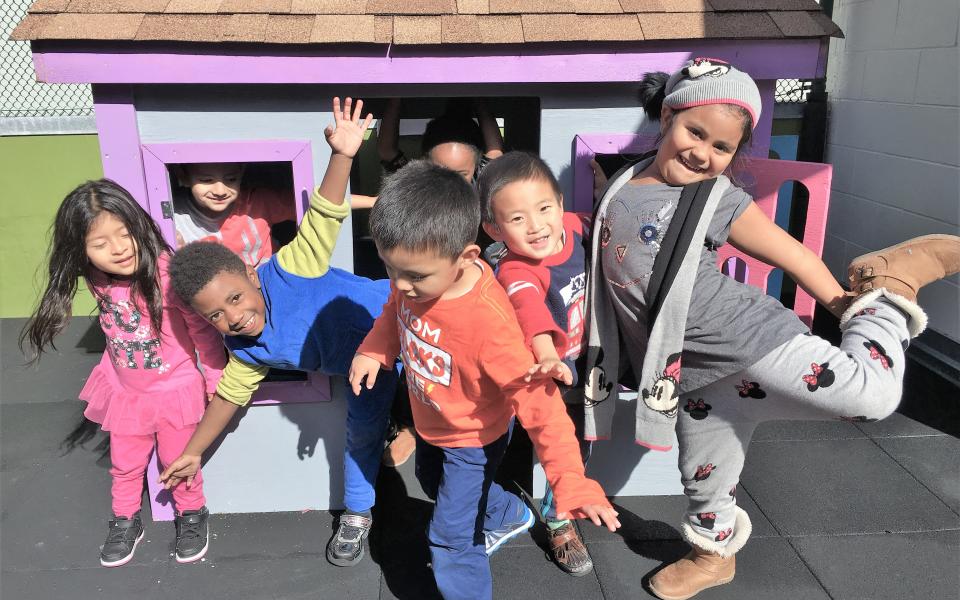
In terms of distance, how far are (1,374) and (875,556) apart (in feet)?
15.5

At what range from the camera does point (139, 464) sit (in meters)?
2.88

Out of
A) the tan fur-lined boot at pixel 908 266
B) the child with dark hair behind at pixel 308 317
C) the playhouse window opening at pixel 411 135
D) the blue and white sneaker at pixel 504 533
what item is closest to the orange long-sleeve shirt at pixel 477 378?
the child with dark hair behind at pixel 308 317

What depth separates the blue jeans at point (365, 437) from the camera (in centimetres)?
282

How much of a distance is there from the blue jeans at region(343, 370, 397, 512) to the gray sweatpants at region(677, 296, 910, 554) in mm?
1080

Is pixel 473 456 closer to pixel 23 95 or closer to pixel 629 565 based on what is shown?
pixel 629 565

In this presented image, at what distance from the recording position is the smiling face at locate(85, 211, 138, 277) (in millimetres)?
2531

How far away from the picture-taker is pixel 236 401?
2689mm

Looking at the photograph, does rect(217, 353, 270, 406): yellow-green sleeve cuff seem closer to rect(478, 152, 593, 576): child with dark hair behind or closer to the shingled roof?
rect(478, 152, 593, 576): child with dark hair behind

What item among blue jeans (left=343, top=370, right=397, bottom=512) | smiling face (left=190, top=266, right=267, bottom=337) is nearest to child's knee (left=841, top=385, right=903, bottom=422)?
blue jeans (left=343, top=370, right=397, bottom=512)

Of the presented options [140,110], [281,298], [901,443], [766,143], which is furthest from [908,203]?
[140,110]

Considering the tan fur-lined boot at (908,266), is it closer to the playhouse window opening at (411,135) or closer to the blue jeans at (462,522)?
the blue jeans at (462,522)

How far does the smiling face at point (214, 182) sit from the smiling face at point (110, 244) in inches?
16.5

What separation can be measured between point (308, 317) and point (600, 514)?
126 centimetres

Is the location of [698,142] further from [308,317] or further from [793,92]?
[793,92]
